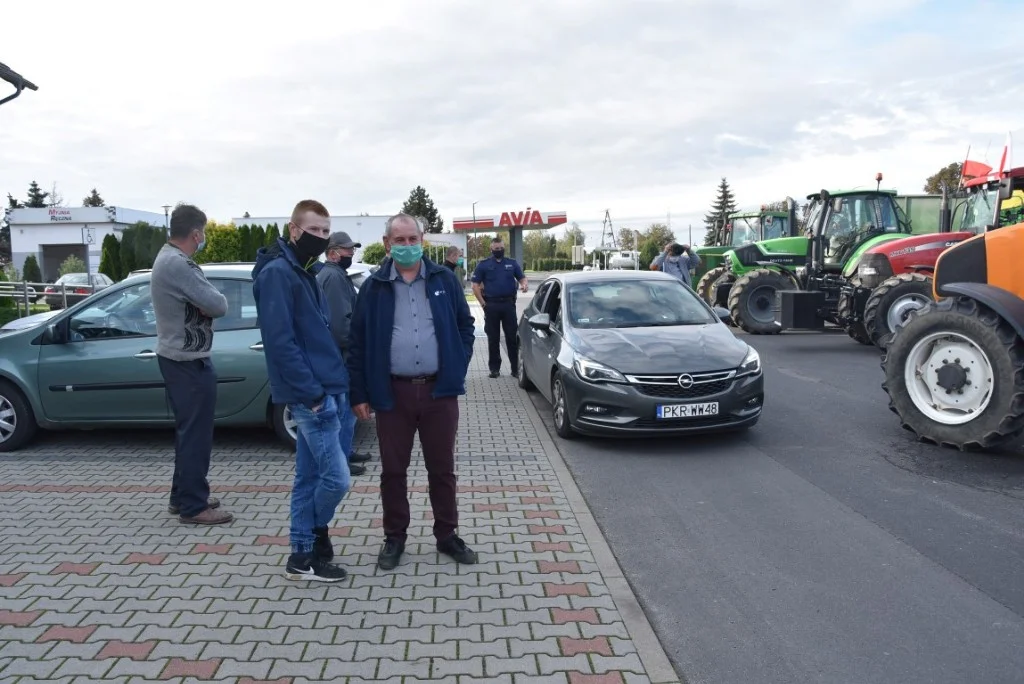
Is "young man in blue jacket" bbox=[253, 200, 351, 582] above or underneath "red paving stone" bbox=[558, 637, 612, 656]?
above

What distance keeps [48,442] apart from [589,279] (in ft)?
18.1

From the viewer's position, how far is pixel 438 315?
4383mm

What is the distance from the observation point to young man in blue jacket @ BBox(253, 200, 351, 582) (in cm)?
400

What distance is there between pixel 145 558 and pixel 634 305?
17.4 ft

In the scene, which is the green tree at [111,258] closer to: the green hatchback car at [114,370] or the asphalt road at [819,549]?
the green hatchback car at [114,370]

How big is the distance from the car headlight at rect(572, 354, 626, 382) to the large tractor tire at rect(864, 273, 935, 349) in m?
6.93

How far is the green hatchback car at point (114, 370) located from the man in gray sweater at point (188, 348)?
162cm

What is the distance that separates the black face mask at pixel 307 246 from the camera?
13.7 ft

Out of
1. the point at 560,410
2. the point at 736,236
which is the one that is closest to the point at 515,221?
the point at 736,236

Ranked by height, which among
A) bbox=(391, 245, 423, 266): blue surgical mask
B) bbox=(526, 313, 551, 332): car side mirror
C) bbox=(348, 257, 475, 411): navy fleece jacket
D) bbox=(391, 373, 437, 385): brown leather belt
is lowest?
bbox=(526, 313, 551, 332): car side mirror

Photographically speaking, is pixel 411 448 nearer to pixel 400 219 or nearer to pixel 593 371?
pixel 400 219

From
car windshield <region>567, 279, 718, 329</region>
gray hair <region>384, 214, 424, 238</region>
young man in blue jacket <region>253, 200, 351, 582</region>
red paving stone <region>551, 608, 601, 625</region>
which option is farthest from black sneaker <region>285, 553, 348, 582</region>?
car windshield <region>567, 279, 718, 329</region>

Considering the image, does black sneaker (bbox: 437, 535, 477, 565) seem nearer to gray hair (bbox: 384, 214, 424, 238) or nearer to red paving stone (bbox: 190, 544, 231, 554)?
red paving stone (bbox: 190, 544, 231, 554)

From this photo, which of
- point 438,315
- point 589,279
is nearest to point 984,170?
point 589,279
